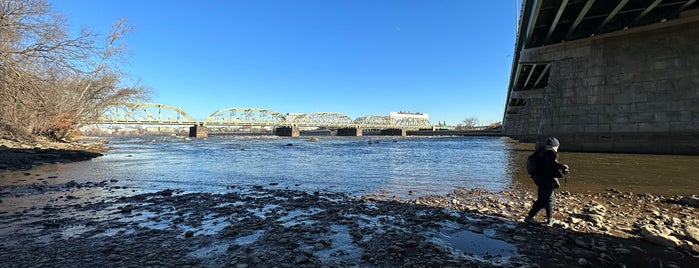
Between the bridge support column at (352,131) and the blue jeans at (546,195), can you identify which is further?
the bridge support column at (352,131)

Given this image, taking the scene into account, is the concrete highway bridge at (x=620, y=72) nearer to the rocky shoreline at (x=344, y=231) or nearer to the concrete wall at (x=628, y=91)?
the concrete wall at (x=628, y=91)

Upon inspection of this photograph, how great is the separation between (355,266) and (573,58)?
1183 inches

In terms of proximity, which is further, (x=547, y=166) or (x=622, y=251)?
(x=547, y=166)

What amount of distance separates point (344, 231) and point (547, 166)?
12.9 ft

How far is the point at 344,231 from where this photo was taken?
6551mm

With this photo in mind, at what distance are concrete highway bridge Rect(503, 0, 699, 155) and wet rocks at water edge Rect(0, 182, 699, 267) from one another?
691 inches

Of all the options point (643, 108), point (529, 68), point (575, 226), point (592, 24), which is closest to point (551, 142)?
point (575, 226)

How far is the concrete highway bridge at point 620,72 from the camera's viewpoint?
21.9 m

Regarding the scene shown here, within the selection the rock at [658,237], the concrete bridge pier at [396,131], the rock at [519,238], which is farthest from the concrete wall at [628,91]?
the concrete bridge pier at [396,131]

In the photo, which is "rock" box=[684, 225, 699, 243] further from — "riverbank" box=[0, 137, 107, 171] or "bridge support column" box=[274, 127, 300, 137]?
"bridge support column" box=[274, 127, 300, 137]

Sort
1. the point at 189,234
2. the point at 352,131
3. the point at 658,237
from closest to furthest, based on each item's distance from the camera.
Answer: the point at 658,237 < the point at 189,234 < the point at 352,131

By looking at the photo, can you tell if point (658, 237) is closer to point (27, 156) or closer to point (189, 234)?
point (189, 234)

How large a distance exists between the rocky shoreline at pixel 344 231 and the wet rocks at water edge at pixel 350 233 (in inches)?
0.8

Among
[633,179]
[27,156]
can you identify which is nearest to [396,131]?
[27,156]
